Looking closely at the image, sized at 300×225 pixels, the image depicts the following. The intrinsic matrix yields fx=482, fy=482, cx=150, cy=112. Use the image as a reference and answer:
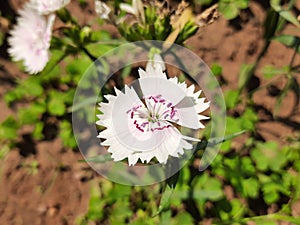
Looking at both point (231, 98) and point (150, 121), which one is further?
point (231, 98)

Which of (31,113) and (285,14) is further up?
(31,113)

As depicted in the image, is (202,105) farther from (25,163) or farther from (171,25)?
(25,163)

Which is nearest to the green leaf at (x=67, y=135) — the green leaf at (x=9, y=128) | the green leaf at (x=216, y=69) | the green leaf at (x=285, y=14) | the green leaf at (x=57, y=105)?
the green leaf at (x=57, y=105)

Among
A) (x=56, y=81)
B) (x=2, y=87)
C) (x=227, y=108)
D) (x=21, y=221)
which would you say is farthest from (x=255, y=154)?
(x=2, y=87)

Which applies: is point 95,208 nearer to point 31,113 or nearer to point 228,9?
point 31,113

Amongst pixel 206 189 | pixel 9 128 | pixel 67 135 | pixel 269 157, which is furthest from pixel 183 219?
pixel 9 128

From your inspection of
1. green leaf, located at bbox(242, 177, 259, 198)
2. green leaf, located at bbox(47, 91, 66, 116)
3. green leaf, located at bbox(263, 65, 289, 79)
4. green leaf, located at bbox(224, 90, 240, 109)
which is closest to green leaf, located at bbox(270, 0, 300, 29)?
green leaf, located at bbox(263, 65, 289, 79)

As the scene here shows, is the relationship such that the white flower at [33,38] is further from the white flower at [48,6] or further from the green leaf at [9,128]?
the green leaf at [9,128]
